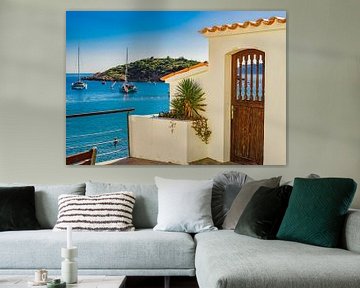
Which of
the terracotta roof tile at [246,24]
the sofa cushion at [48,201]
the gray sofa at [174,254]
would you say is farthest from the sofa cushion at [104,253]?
the terracotta roof tile at [246,24]

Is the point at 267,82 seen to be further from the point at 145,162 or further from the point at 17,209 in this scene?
the point at 17,209

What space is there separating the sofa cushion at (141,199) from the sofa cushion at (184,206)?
90 mm

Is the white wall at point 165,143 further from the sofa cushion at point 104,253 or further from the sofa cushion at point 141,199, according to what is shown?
the sofa cushion at point 104,253

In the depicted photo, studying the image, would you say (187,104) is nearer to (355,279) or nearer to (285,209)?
(285,209)

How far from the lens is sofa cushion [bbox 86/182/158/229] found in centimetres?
548

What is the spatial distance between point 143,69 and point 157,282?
1.86 m

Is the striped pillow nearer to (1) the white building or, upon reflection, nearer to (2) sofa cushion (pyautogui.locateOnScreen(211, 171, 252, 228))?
(2) sofa cushion (pyautogui.locateOnScreen(211, 171, 252, 228))

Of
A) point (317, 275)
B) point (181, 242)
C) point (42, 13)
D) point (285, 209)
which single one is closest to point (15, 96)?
point (42, 13)

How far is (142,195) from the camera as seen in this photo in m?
5.52

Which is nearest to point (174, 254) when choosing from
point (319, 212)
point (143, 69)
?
point (319, 212)

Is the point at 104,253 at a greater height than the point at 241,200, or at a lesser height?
lesser

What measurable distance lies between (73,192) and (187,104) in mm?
1285

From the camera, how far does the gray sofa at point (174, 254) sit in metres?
3.42

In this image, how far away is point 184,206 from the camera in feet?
17.4
